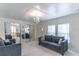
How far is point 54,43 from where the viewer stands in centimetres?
263

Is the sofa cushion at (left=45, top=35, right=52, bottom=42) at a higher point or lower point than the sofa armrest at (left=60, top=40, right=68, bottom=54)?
higher

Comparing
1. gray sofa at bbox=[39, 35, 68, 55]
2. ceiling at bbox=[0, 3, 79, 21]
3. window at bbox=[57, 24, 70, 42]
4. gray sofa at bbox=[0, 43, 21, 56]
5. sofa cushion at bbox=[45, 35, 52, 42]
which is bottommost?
Answer: gray sofa at bbox=[0, 43, 21, 56]

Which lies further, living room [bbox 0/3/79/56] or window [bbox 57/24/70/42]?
window [bbox 57/24/70/42]

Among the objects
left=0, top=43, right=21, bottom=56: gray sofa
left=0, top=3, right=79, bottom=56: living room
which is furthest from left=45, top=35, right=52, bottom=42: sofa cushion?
left=0, top=43, right=21, bottom=56: gray sofa

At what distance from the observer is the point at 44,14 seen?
98.5 inches

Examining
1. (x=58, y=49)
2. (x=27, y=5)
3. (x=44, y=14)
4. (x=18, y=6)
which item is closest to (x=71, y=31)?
(x=58, y=49)

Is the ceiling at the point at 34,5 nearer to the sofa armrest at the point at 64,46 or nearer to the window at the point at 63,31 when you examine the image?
the window at the point at 63,31

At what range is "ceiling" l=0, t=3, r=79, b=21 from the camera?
217 centimetres

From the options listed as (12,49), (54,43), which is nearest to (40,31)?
(54,43)

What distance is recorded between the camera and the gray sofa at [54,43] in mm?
2521

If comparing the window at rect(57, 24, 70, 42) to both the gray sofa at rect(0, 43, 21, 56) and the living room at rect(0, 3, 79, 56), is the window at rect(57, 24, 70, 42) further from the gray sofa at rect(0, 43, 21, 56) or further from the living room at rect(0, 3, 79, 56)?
the gray sofa at rect(0, 43, 21, 56)

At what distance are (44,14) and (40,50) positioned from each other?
3.41 feet

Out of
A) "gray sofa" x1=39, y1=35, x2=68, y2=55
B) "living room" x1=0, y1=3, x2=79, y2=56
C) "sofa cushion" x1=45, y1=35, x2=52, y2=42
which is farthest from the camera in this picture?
"sofa cushion" x1=45, y1=35, x2=52, y2=42

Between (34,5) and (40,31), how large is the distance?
80 cm
